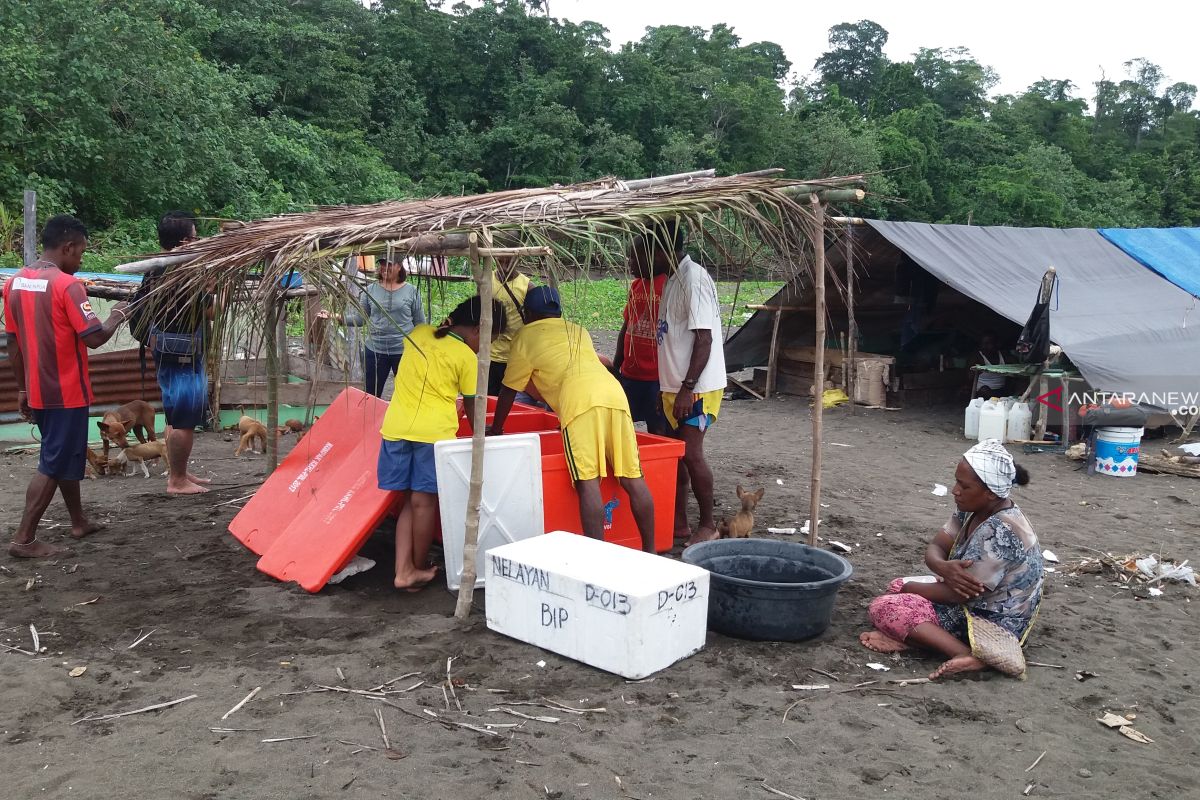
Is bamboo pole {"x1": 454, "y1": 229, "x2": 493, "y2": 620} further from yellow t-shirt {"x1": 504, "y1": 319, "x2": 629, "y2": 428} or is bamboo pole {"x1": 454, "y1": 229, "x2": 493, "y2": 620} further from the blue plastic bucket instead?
the blue plastic bucket

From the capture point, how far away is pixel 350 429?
19.8ft

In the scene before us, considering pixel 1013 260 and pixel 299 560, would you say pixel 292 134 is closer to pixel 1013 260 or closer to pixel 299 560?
pixel 1013 260

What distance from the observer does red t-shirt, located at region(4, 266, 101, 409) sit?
5.55 m

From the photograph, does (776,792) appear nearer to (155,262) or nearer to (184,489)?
(155,262)

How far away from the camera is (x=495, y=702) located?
388 centimetres

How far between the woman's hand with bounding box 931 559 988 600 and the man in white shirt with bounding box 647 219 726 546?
1812 mm

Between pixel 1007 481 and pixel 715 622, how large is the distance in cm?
143

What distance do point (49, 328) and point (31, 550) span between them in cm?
126

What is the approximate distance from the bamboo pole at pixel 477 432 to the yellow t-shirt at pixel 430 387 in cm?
34

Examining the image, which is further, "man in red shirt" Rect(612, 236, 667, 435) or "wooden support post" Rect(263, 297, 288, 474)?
"man in red shirt" Rect(612, 236, 667, 435)

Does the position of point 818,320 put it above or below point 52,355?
above

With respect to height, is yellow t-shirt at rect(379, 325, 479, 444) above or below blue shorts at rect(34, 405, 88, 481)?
above

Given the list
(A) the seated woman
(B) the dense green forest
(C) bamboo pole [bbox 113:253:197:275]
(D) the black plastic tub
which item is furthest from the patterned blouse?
(B) the dense green forest

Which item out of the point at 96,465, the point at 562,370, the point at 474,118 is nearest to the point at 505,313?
the point at 562,370
